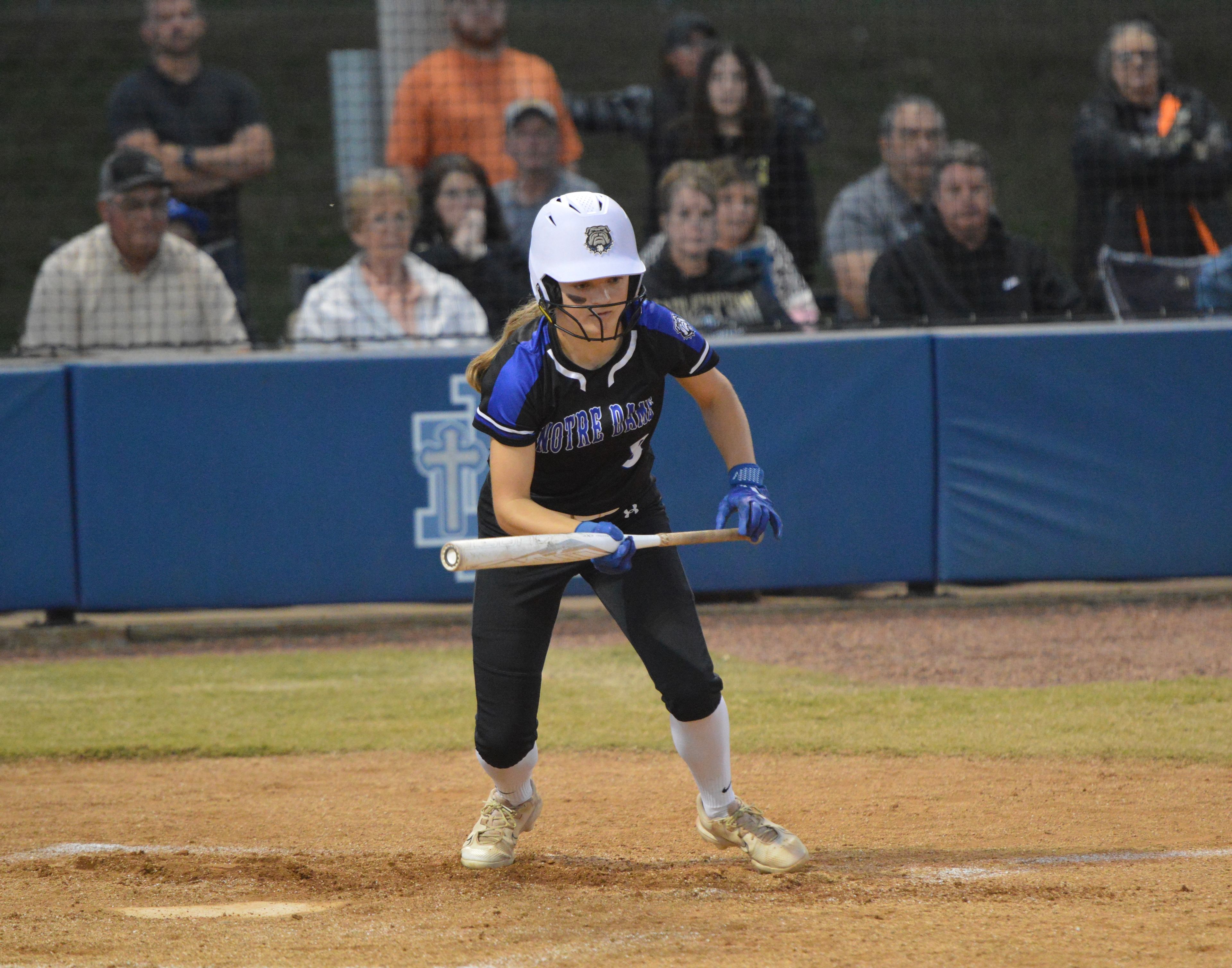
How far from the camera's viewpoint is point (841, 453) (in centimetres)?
795

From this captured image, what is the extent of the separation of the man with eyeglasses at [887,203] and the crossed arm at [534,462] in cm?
433

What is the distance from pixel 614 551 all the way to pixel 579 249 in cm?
81

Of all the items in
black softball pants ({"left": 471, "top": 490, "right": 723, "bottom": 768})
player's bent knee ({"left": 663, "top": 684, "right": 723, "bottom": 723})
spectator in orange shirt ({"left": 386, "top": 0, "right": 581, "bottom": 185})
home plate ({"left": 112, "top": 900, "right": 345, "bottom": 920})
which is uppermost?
spectator in orange shirt ({"left": 386, "top": 0, "right": 581, "bottom": 185})

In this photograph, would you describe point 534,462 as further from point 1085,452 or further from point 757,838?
point 1085,452

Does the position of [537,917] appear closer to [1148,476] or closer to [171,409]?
[171,409]

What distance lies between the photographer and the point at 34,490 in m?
7.64

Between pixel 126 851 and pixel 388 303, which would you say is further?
pixel 388 303

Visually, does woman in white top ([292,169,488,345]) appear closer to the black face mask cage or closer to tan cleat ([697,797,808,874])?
the black face mask cage

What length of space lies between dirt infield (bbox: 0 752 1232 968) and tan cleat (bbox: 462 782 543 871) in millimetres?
63

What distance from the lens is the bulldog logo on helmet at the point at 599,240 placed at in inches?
156

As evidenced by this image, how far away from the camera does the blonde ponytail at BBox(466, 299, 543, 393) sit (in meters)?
4.23

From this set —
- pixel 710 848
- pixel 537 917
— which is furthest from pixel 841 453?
pixel 537 917

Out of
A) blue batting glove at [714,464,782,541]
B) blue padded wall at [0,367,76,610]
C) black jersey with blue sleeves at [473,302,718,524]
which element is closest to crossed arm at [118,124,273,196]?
blue padded wall at [0,367,76,610]

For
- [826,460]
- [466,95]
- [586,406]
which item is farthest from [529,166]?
[586,406]
